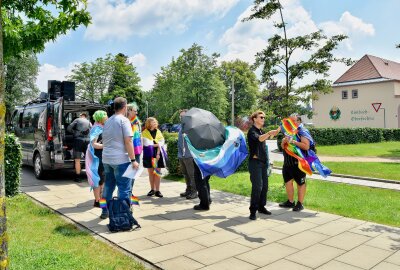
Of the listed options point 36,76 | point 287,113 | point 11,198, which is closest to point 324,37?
point 287,113

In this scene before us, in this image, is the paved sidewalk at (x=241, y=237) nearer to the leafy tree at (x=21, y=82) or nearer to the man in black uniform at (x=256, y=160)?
the man in black uniform at (x=256, y=160)

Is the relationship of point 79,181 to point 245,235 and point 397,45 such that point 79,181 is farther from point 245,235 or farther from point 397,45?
point 397,45

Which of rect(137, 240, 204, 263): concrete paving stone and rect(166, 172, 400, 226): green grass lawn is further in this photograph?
rect(166, 172, 400, 226): green grass lawn

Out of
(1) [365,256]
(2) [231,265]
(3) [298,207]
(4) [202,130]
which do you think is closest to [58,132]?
(4) [202,130]

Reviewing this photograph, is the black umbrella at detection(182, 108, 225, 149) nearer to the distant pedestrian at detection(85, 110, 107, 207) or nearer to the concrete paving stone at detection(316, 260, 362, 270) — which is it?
the distant pedestrian at detection(85, 110, 107, 207)

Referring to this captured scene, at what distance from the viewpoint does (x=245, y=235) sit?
18.1ft

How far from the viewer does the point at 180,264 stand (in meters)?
4.31

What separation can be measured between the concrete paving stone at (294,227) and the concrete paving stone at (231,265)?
158 cm

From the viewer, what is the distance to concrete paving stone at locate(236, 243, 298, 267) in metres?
4.45

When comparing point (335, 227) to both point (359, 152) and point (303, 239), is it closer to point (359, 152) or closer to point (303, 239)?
point (303, 239)

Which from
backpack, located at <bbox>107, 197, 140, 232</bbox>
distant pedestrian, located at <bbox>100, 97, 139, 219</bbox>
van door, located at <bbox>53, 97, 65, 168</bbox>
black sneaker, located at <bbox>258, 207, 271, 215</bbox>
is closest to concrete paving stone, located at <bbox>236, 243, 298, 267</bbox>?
black sneaker, located at <bbox>258, 207, 271, 215</bbox>

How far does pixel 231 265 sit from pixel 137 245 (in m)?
1.43

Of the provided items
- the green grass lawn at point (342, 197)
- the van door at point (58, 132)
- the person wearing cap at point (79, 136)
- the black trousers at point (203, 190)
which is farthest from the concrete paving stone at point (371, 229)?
the van door at point (58, 132)

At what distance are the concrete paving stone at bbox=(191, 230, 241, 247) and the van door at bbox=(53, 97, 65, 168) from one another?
236 inches
